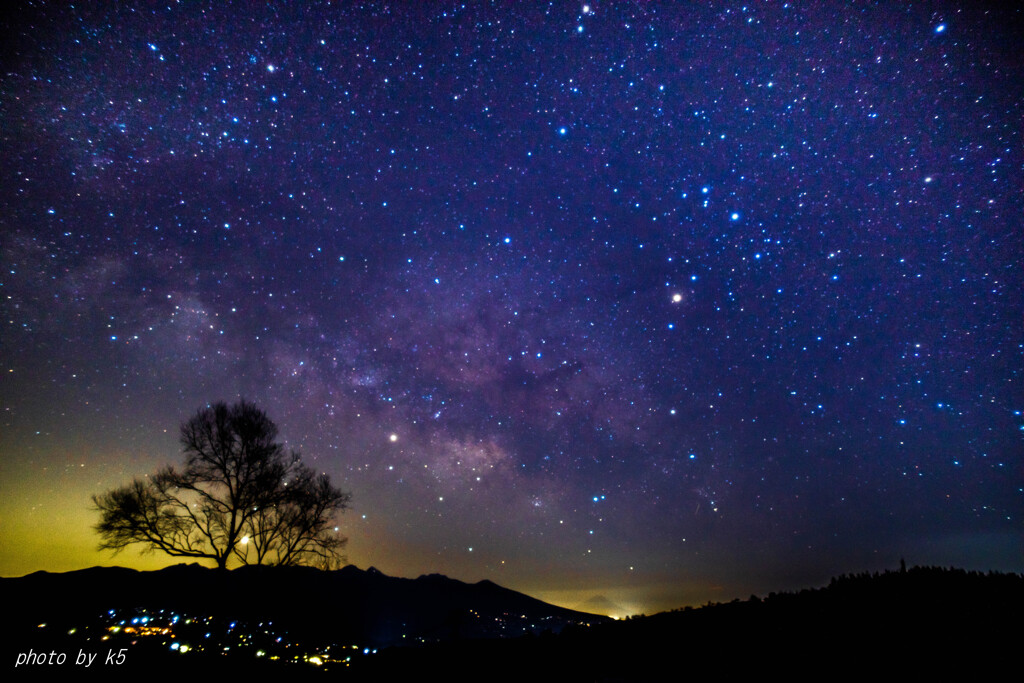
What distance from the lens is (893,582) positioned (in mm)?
6277

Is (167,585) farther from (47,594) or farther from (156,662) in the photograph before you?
(156,662)

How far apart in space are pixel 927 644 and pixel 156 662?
514 inches

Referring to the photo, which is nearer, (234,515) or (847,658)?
(847,658)

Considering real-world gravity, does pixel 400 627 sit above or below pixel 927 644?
below

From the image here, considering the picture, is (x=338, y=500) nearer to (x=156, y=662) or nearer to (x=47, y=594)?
(x=47, y=594)

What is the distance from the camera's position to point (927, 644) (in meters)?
4.68

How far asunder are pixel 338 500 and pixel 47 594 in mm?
10951

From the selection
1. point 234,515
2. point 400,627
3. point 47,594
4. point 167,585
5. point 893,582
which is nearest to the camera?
point 893,582

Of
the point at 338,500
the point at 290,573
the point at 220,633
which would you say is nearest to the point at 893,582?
the point at 220,633

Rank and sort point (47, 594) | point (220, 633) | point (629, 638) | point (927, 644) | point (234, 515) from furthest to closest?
point (234, 515) → point (47, 594) → point (220, 633) → point (629, 638) → point (927, 644)

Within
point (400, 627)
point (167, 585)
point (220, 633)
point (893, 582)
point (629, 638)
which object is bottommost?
point (400, 627)

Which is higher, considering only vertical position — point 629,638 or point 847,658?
point 847,658

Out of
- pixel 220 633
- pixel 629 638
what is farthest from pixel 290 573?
pixel 629 638

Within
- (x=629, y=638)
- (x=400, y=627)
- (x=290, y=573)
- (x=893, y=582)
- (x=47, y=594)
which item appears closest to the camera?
(x=893, y=582)
